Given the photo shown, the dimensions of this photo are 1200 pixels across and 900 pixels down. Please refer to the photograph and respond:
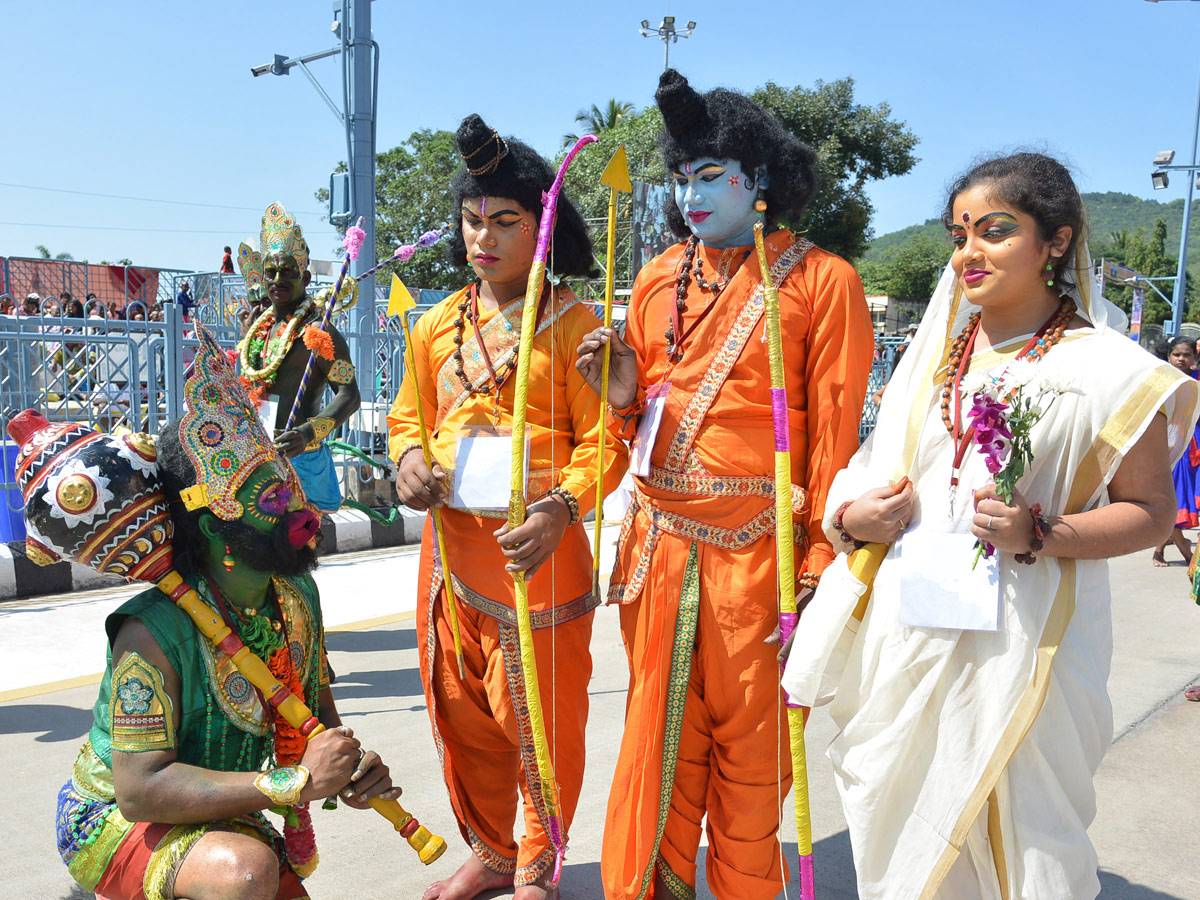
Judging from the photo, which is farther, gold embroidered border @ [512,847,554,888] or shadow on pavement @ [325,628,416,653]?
shadow on pavement @ [325,628,416,653]

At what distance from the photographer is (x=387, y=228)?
26.3 meters

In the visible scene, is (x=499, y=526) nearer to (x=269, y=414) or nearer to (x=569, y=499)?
(x=569, y=499)

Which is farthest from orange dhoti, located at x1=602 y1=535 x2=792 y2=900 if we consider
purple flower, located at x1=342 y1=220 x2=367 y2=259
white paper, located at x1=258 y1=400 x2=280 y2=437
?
white paper, located at x1=258 y1=400 x2=280 y2=437

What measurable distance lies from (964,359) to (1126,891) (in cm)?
181

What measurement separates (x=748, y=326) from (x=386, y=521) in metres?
3.24

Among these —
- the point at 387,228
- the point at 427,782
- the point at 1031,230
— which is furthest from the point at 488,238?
the point at 387,228

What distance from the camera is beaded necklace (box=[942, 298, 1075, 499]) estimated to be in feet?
6.48

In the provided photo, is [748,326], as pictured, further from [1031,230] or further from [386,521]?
[386,521]

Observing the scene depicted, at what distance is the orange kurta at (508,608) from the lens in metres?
2.66

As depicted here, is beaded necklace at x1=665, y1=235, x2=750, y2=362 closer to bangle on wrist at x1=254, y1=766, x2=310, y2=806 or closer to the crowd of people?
the crowd of people

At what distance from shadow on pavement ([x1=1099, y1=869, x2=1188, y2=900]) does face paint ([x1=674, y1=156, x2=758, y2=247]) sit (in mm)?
2127

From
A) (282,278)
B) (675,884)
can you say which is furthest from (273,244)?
(675,884)

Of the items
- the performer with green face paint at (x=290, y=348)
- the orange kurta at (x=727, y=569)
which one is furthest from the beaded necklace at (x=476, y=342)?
the performer with green face paint at (x=290, y=348)

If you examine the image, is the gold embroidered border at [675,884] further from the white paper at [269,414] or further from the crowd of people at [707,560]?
the white paper at [269,414]
